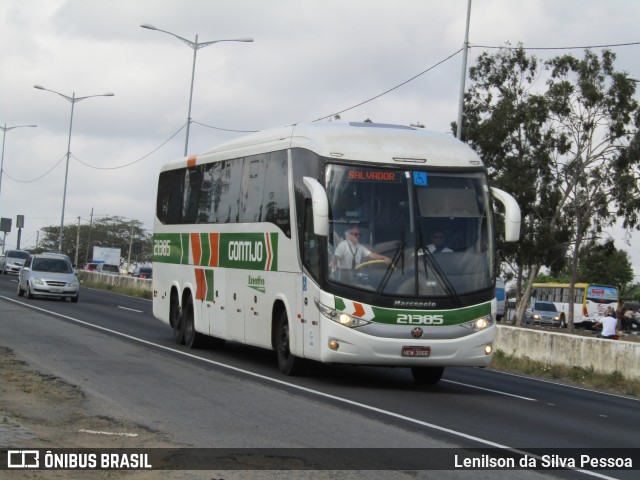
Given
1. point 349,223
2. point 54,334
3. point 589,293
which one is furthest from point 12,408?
point 589,293

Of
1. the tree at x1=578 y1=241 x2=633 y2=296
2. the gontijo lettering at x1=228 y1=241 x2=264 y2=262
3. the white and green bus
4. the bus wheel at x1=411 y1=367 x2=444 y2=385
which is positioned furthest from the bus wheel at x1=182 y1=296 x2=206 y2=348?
the tree at x1=578 y1=241 x2=633 y2=296

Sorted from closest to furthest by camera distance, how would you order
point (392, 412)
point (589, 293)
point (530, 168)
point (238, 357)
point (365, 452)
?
1. point (365, 452)
2. point (392, 412)
3. point (238, 357)
4. point (530, 168)
5. point (589, 293)

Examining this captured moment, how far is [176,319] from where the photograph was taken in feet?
80.6

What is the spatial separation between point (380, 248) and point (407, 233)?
44 centimetres

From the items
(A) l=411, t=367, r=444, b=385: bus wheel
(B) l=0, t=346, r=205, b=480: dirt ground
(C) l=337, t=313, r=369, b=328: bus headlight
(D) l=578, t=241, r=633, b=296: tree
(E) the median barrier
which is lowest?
(B) l=0, t=346, r=205, b=480: dirt ground

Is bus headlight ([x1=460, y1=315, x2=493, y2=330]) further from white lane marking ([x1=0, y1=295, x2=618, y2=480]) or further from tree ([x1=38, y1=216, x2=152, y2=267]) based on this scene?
tree ([x1=38, y1=216, x2=152, y2=267])

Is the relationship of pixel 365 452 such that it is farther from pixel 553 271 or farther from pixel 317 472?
pixel 553 271

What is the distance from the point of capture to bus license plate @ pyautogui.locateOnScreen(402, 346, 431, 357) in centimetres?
1639

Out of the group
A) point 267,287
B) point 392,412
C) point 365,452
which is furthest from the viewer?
point 267,287

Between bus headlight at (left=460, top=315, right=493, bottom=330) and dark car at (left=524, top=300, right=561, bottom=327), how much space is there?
210 ft

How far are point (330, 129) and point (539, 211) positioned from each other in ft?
130

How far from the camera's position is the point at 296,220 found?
1784cm

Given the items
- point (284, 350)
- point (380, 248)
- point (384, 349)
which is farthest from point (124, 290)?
point (384, 349)

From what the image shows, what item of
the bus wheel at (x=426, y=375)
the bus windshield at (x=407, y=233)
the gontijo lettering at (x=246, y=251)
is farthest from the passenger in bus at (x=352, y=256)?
the gontijo lettering at (x=246, y=251)
